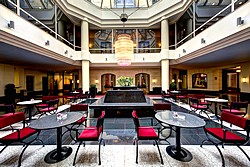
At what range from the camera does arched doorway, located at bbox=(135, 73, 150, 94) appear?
1582 centimetres

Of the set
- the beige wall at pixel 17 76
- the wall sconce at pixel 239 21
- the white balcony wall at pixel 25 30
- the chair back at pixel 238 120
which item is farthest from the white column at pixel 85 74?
the chair back at pixel 238 120

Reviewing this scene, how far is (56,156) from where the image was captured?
2814 mm

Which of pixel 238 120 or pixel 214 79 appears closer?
→ pixel 238 120

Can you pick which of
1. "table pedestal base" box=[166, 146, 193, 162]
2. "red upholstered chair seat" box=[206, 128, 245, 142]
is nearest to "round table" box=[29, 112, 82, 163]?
"table pedestal base" box=[166, 146, 193, 162]

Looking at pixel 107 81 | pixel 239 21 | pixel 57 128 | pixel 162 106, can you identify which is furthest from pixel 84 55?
pixel 239 21

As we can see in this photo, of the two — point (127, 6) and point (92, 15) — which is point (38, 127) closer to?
point (92, 15)

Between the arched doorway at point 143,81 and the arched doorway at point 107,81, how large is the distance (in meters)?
2.76

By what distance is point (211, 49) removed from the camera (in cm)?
648

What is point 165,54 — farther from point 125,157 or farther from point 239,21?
point 125,157

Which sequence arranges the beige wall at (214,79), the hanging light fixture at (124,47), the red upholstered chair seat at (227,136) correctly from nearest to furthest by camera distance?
the red upholstered chair seat at (227,136) < the hanging light fixture at (124,47) < the beige wall at (214,79)

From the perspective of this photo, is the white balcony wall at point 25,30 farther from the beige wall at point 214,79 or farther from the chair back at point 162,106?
the beige wall at point 214,79

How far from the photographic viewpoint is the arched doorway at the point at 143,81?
15820 millimetres

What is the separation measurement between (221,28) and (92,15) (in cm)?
1040

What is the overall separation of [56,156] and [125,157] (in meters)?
1.44
